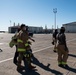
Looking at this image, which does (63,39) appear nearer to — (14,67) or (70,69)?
(70,69)

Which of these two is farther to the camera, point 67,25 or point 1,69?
point 67,25

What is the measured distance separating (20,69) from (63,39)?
242 cm

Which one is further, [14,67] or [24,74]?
[14,67]

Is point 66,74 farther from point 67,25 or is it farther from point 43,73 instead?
point 67,25

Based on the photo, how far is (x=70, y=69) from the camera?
835cm

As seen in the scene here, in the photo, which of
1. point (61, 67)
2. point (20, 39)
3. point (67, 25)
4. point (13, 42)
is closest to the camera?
point (20, 39)

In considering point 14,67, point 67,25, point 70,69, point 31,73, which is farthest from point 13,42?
point 67,25

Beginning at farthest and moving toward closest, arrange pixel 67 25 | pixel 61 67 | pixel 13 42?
pixel 67 25 < pixel 13 42 < pixel 61 67

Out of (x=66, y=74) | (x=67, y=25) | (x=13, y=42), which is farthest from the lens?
(x=67, y=25)

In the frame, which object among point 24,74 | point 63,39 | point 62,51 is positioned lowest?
point 24,74

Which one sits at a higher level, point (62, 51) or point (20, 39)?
point (20, 39)

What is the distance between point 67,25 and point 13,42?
4271 inches

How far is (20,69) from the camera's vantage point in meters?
8.23

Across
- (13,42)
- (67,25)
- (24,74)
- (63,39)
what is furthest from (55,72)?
(67,25)
